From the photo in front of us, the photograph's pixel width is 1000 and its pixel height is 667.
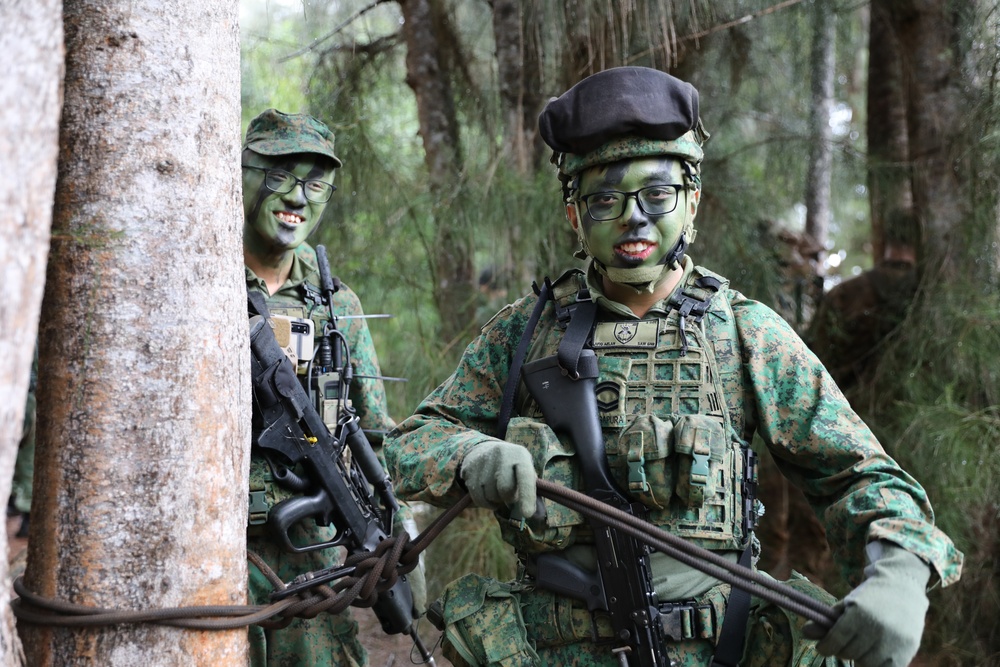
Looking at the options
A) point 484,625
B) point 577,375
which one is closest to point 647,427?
point 577,375

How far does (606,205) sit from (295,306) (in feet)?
4.69

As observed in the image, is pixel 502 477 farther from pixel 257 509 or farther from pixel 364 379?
pixel 364 379

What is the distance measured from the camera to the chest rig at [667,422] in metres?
2.24

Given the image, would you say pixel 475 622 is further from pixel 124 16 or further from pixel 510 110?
pixel 510 110

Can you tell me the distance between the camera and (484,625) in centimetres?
235

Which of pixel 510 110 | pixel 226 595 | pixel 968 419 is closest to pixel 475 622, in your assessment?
pixel 226 595

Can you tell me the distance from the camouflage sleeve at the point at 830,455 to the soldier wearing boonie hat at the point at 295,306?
1.55 meters

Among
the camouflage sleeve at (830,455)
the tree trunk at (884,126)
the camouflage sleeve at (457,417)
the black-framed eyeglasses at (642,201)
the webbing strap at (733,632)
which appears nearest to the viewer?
the camouflage sleeve at (830,455)

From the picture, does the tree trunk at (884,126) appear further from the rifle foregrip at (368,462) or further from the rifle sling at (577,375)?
the rifle sling at (577,375)

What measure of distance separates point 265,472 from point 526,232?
2.21 m

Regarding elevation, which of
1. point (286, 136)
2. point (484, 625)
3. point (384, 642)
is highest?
point (286, 136)

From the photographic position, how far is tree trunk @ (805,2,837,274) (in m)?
5.92

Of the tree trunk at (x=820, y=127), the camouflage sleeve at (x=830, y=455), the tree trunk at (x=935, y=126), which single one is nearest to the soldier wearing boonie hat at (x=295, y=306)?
the camouflage sleeve at (x=830, y=455)

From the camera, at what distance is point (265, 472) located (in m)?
3.21
